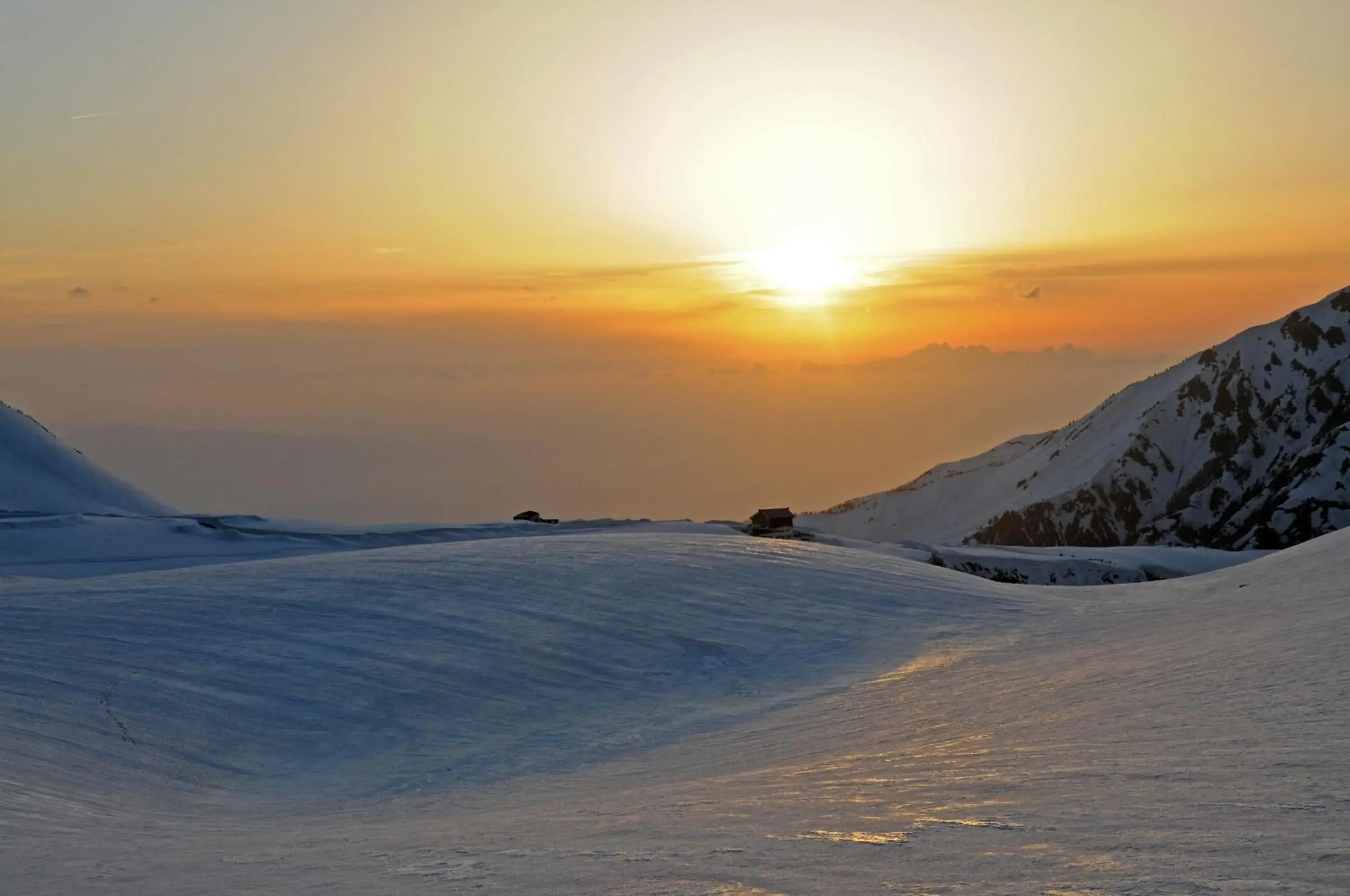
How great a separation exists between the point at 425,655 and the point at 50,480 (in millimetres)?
84795

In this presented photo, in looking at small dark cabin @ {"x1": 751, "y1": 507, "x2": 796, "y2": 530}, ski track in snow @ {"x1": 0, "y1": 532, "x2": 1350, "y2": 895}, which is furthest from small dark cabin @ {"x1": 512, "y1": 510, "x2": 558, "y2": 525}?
ski track in snow @ {"x1": 0, "y1": 532, "x2": 1350, "y2": 895}

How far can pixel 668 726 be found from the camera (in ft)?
79.2

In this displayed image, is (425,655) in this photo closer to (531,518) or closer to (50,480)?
(531,518)

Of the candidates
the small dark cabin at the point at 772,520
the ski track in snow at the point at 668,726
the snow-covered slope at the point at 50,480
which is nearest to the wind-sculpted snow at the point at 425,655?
the ski track in snow at the point at 668,726

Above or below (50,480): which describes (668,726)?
below

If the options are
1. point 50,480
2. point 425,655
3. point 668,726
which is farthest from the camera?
point 50,480

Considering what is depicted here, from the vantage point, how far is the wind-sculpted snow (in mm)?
21906

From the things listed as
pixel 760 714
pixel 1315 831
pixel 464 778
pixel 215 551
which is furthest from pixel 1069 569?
pixel 1315 831

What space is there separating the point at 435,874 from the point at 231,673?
15.2 m

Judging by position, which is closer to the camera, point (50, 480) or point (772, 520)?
point (772, 520)

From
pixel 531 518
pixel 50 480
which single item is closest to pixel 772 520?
pixel 531 518

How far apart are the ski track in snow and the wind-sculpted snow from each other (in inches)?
4.1

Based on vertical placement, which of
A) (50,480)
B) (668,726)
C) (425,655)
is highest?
(50,480)

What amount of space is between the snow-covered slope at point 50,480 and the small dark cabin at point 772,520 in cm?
4987
